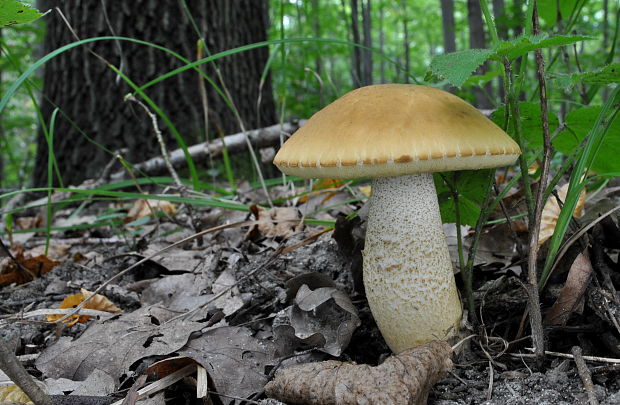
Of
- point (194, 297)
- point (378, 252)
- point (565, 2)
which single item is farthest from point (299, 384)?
point (565, 2)

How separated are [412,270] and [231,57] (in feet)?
11.6

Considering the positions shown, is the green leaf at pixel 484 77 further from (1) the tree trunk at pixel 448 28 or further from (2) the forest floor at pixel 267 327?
(1) the tree trunk at pixel 448 28

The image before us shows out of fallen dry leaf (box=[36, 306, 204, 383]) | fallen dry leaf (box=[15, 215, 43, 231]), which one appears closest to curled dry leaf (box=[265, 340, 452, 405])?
fallen dry leaf (box=[36, 306, 204, 383])

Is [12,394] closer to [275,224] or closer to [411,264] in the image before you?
[411,264]

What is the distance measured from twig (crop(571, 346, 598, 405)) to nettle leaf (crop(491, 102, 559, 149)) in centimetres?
68

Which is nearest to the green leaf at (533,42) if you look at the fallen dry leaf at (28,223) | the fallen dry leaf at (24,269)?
the fallen dry leaf at (24,269)

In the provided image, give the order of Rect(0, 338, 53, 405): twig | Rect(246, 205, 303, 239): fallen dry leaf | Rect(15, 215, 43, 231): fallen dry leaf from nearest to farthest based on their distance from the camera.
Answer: Rect(0, 338, 53, 405): twig → Rect(246, 205, 303, 239): fallen dry leaf → Rect(15, 215, 43, 231): fallen dry leaf

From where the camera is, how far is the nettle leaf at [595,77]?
Answer: 49.3 inches

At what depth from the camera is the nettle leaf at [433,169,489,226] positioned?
66.9 inches

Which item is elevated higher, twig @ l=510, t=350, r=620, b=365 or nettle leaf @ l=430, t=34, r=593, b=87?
nettle leaf @ l=430, t=34, r=593, b=87

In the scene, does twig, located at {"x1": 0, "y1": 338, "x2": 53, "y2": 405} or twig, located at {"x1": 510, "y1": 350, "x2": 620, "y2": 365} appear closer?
twig, located at {"x1": 0, "y1": 338, "x2": 53, "y2": 405}

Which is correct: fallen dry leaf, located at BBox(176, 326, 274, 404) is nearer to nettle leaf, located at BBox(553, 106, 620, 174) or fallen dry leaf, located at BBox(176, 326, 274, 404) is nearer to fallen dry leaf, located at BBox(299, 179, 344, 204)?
nettle leaf, located at BBox(553, 106, 620, 174)

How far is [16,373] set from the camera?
3.50ft

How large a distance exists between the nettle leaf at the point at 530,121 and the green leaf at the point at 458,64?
409 millimetres
